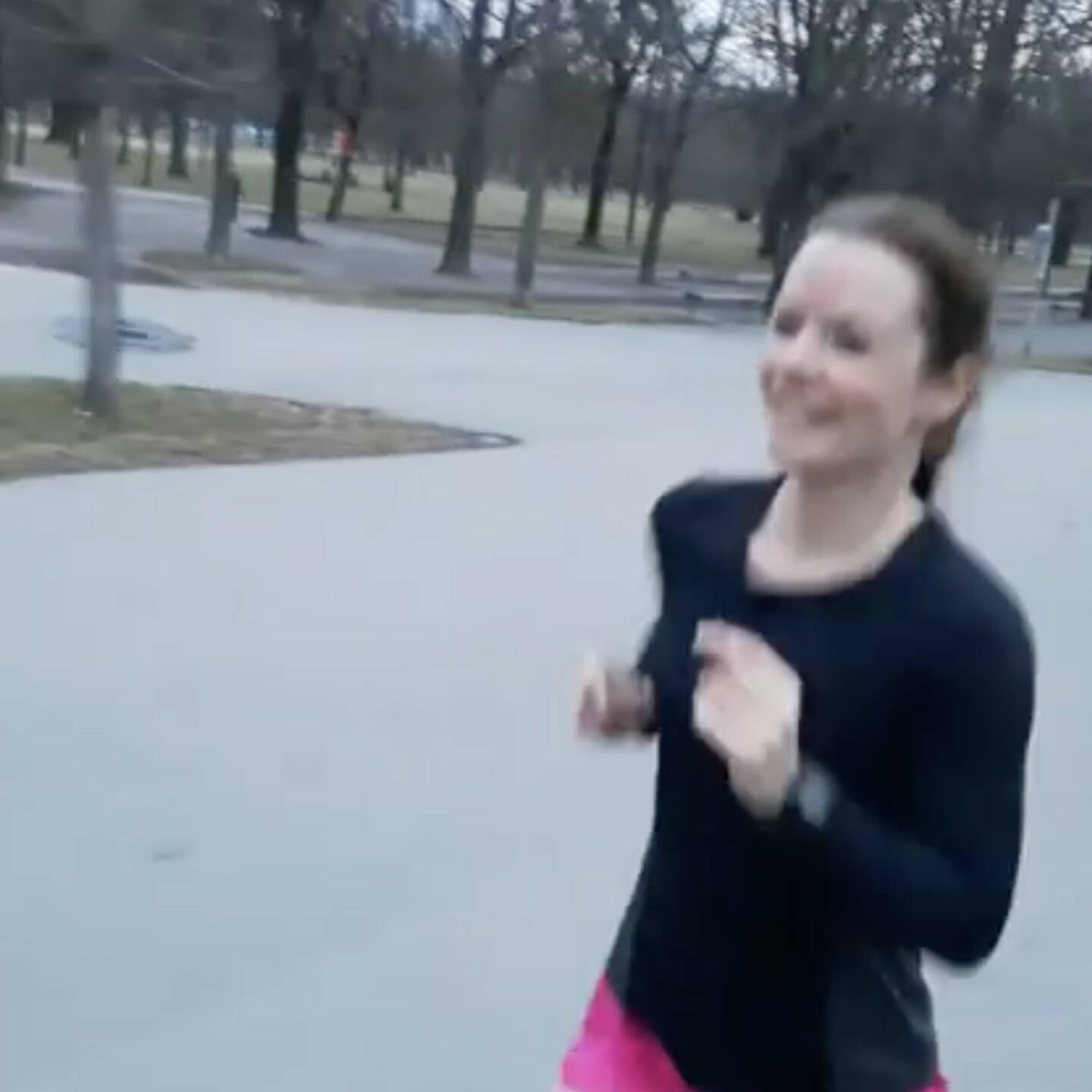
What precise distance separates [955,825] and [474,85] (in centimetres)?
3281

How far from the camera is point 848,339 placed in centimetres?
194

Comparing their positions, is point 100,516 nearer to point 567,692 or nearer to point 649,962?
point 567,692


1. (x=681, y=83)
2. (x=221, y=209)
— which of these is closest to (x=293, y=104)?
(x=221, y=209)

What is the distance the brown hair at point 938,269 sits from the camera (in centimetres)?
197

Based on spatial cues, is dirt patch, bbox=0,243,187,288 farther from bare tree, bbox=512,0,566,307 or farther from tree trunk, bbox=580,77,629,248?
tree trunk, bbox=580,77,629,248

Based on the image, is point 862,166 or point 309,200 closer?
point 862,166

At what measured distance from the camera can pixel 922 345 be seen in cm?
197

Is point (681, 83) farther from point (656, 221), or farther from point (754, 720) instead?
point (754, 720)

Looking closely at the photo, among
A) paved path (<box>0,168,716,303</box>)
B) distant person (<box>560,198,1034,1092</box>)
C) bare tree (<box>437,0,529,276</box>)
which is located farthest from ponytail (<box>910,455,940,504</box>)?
bare tree (<box>437,0,529,276</box>)

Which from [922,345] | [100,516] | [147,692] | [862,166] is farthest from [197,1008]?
[862,166]

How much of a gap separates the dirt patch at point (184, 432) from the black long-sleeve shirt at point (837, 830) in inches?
340

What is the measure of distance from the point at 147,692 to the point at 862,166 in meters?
29.9

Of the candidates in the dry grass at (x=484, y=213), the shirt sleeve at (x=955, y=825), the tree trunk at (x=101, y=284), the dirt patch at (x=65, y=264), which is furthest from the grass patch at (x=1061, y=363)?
the shirt sleeve at (x=955, y=825)

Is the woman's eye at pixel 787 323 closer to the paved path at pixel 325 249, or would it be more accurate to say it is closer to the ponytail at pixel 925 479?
the ponytail at pixel 925 479
